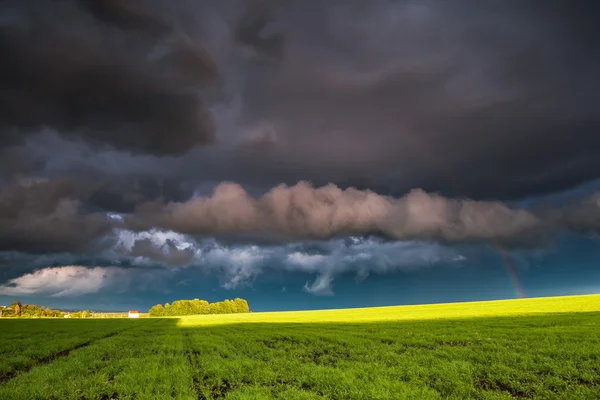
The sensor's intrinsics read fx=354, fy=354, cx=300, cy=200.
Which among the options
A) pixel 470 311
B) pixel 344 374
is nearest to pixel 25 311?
pixel 470 311

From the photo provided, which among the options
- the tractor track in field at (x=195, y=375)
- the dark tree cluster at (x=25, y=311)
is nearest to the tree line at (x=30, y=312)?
the dark tree cluster at (x=25, y=311)

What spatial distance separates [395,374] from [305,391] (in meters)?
4.05

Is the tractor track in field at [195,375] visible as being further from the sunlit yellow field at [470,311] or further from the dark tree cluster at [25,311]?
the dark tree cluster at [25,311]

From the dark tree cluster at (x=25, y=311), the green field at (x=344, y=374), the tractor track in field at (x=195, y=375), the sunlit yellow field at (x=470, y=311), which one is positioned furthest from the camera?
the dark tree cluster at (x=25, y=311)

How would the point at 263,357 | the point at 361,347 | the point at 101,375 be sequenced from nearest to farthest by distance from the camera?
the point at 101,375, the point at 263,357, the point at 361,347

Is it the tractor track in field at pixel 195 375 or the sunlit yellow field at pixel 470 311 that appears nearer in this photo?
the tractor track in field at pixel 195 375

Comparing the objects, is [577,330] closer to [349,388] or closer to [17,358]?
[349,388]

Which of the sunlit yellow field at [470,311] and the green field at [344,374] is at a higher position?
the green field at [344,374]

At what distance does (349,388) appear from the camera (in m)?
12.6

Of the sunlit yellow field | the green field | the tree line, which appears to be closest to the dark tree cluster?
the tree line

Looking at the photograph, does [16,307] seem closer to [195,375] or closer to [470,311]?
[470,311]

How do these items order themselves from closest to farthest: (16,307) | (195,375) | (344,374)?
(344,374), (195,375), (16,307)

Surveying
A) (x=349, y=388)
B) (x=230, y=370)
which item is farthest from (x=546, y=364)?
(x=230, y=370)

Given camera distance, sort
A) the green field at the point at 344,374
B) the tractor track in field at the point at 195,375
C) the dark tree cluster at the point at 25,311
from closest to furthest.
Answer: the green field at the point at 344,374, the tractor track in field at the point at 195,375, the dark tree cluster at the point at 25,311
